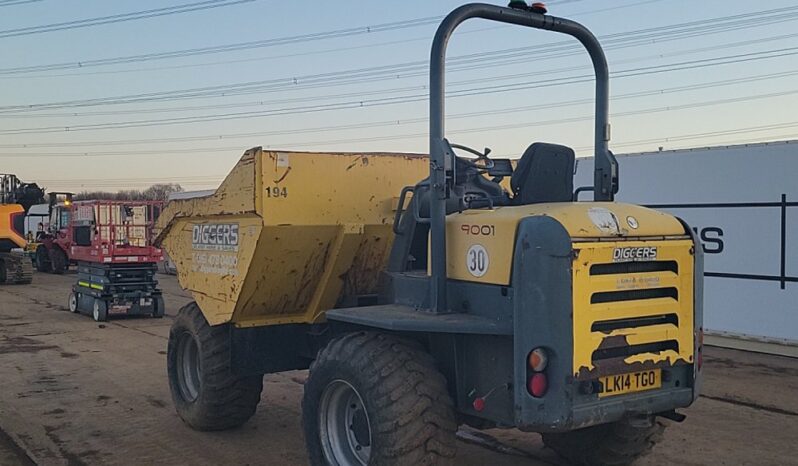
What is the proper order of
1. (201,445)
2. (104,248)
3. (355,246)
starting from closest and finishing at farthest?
(355,246), (201,445), (104,248)

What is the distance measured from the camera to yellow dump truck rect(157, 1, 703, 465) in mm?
4477

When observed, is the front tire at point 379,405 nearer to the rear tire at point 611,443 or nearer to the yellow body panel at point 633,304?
the yellow body panel at point 633,304

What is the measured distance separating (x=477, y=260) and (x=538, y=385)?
0.86m

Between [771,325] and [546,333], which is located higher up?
[546,333]

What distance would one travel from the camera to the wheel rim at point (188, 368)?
7.62m

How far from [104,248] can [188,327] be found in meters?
10.0

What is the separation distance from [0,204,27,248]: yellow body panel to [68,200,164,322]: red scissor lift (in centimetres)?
756

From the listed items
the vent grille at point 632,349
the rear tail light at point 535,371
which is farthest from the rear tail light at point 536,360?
the vent grille at point 632,349

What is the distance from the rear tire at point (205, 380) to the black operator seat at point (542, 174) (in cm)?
298

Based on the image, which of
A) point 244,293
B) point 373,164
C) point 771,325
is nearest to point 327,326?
point 244,293

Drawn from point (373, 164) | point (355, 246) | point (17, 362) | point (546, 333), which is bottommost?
point (17, 362)

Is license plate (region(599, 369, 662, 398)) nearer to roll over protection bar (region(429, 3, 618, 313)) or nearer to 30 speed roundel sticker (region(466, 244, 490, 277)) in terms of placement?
30 speed roundel sticker (region(466, 244, 490, 277))

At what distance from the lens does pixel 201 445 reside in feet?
22.8

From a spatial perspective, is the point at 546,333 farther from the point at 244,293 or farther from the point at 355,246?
the point at 244,293
